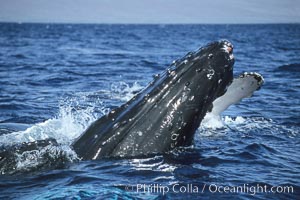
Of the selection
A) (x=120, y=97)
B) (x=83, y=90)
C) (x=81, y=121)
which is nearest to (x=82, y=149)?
(x=81, y=121)

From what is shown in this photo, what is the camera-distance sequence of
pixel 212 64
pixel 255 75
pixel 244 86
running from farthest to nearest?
1. pixel 244 86
2. pixel 255 75
3. pixel 212 64

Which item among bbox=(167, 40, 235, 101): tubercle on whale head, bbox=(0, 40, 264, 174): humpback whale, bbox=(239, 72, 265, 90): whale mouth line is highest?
bbox=(167, 40, 235, 101): tubercle on whale head

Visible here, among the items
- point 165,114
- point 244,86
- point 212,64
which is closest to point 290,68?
point 244,86

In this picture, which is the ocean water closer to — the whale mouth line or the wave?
the whale mouth line

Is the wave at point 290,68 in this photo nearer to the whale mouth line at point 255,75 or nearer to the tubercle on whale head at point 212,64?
the whale mouth line at point 255,75

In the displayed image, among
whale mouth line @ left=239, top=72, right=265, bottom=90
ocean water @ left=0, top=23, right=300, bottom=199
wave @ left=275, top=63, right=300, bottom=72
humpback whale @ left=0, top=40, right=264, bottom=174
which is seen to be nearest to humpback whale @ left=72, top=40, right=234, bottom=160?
humpback whale @ left=0, top=40, right=264, bottom=174

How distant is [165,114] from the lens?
6.52 metres

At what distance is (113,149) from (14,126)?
3.66 metres

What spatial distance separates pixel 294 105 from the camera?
12539mm

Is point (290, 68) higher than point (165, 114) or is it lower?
higher

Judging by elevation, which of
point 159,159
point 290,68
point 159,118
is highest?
point 290,68

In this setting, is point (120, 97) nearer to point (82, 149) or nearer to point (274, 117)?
point (274, 117)

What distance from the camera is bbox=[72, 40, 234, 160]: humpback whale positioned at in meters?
6.53

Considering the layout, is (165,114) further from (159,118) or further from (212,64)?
(212,64)
